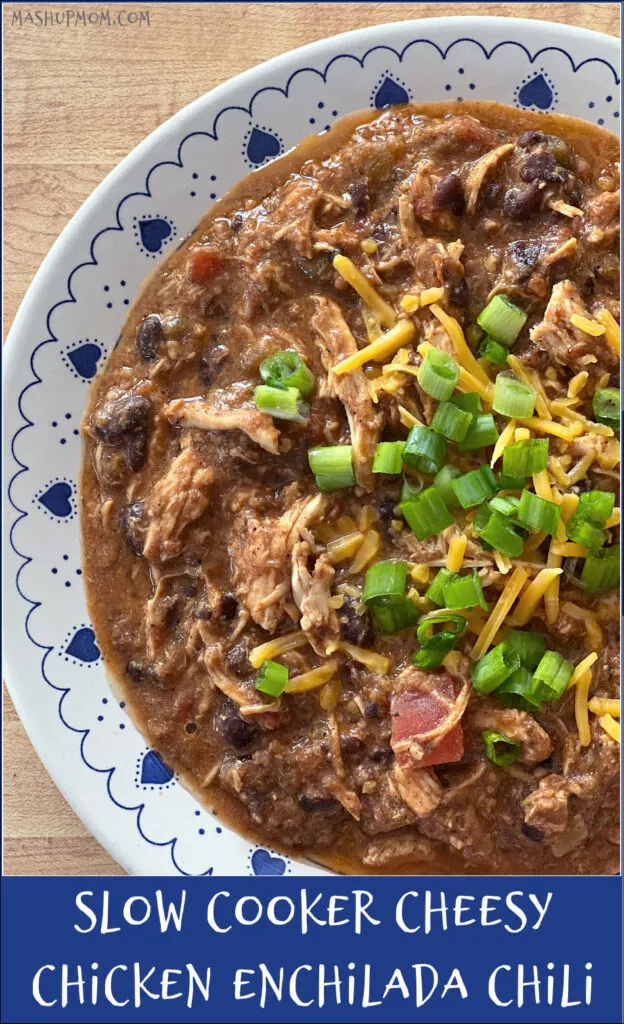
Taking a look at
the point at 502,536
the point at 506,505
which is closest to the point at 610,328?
the point at 506,505

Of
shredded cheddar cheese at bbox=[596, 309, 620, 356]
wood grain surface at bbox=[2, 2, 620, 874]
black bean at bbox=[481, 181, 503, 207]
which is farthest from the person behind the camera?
wood grain surface at bbox=[2, 2, 620, 874]

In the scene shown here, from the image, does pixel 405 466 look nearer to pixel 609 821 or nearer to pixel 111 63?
pixel 609 821

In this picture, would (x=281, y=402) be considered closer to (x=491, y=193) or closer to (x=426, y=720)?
(x=491, y=193)

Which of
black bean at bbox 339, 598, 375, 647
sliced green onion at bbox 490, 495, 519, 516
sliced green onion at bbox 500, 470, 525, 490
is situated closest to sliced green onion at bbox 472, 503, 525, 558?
sliced green onion at bbox 490, 495, 519, 516

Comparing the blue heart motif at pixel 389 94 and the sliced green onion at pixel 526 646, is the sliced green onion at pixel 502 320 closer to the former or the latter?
the blue heart motif at pixel 389 94

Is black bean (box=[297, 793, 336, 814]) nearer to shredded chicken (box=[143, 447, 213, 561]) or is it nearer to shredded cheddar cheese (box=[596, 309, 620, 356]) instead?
shredded chicken (box=[143, 447, 213, 561])
